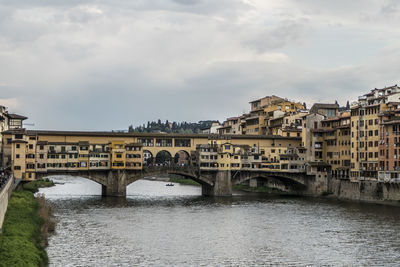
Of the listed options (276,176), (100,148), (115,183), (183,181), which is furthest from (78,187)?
(276,176)

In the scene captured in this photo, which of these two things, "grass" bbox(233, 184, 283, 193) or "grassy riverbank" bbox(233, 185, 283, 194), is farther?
"grass" bbox(233, 184, 283, 193)

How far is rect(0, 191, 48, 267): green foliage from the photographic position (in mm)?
33500

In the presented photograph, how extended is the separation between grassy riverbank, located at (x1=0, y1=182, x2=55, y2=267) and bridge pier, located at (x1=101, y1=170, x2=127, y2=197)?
2336cm

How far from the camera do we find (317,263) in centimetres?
4053

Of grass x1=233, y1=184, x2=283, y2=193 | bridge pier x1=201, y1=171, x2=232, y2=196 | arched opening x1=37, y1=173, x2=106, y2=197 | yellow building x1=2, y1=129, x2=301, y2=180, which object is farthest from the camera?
grass x1=233, y1=184, x2=283, y2=193

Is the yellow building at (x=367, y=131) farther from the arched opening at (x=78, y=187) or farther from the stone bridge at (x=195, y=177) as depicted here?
the arched opening at (x=78, y=187)

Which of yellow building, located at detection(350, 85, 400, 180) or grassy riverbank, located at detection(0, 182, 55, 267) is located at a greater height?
yellow building, located at detection(350, 85, 400, 180)

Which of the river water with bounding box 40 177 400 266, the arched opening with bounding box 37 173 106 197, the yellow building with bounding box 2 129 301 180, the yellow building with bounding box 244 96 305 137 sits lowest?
the river water with bounding box 40 177 400 266

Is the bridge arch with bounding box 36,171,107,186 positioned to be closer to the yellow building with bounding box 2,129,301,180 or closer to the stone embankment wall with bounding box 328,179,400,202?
the yellow building with bounding box 2,129,301,180

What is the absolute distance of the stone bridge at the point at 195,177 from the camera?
282 feet

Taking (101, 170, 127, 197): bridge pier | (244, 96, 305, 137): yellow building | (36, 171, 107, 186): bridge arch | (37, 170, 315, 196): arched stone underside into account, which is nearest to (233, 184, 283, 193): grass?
(37, 170, 315, 196): arched stone underside

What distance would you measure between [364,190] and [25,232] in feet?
174

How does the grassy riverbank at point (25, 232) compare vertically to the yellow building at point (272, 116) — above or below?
below

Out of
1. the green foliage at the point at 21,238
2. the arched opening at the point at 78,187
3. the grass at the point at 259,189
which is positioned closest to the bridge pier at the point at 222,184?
the grass at the point at 259,189
